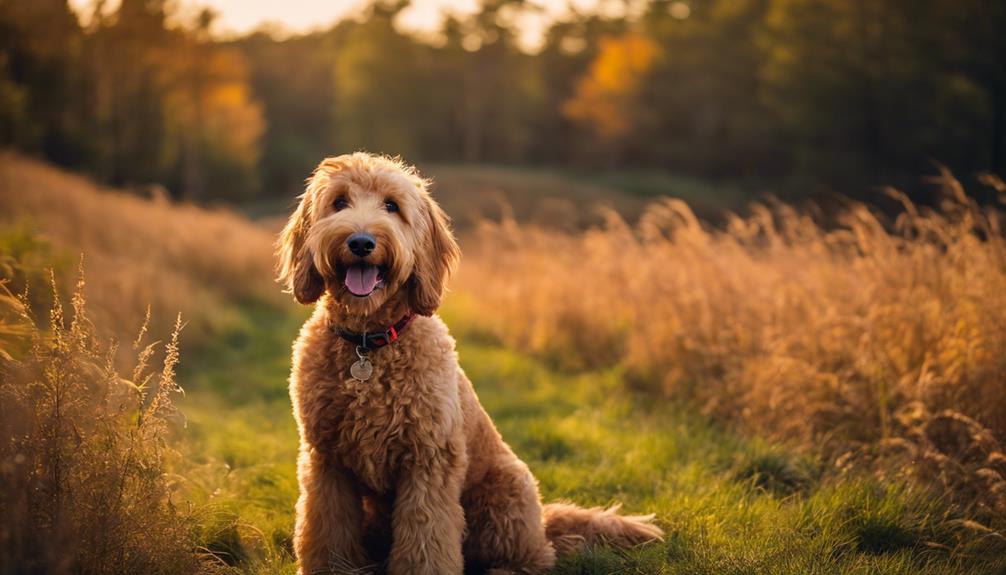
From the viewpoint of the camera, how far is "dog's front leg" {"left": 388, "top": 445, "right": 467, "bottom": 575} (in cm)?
326

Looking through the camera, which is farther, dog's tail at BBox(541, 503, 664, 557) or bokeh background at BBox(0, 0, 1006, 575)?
dog's tail at BBox(541, 503, 664, 557)

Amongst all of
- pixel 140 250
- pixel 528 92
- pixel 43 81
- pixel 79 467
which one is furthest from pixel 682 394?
pixel 528 92

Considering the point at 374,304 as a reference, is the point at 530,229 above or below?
below

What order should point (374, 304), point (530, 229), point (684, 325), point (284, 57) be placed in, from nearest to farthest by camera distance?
1. point (374, 304)
2. point (684, 325)
3. point (530, 229)
4. point (284, 57)

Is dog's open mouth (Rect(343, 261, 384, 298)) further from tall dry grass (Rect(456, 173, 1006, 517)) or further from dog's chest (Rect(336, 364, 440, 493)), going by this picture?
→ tall dry grass (Rect(456, 173, 1006, 517))

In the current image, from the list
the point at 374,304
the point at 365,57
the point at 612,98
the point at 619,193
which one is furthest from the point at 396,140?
the point at 374,304

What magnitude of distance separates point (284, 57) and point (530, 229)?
55.0 metres

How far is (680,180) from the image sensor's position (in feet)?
135

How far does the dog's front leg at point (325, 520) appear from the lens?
11.1 ft

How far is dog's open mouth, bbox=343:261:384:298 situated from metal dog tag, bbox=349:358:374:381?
34 cm

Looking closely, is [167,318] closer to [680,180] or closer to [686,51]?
[680,180]

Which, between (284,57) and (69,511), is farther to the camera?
(284,57)

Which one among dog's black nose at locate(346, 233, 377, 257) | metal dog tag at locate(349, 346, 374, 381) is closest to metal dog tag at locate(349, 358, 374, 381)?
metal dog tag at locate(349, 346, 374, 381)

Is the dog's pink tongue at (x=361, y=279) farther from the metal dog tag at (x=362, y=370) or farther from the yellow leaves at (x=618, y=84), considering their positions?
the yellow leaves at (x=618, y=84)
